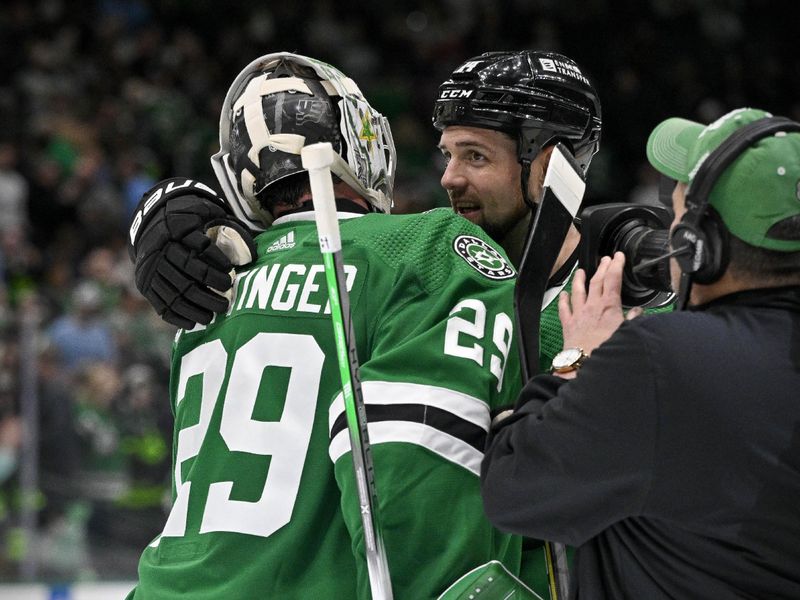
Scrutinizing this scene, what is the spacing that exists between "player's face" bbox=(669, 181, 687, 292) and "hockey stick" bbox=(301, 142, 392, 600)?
1.43 ft

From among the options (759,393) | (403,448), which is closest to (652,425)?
(759,393)

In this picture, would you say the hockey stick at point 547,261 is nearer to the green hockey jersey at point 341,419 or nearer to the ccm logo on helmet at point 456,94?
the green hockey jersey at point 341,419

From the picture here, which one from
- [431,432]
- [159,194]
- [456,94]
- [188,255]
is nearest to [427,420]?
[431,432]

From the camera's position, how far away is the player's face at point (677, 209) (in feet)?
5.38

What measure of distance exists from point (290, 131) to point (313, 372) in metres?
0.39

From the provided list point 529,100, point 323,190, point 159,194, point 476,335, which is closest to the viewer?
point 323,190

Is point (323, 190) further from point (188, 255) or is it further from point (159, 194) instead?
point (159, 194)

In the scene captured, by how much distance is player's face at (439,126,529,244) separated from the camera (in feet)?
7.46

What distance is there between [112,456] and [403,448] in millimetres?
3537

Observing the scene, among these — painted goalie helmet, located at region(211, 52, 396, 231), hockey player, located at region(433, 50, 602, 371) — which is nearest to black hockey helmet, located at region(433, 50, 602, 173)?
hockey player, located at region(433, 50, 602, 371)

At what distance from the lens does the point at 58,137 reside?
7875mm

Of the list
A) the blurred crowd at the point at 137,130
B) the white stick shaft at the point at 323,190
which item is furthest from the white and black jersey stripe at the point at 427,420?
the blurred crowd at the point at 137,130

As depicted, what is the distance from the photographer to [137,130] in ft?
27.0

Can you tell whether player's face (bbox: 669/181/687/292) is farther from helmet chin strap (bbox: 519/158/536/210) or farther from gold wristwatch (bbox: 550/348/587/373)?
helmet chin strap (bbox: 519/158/536/210)
